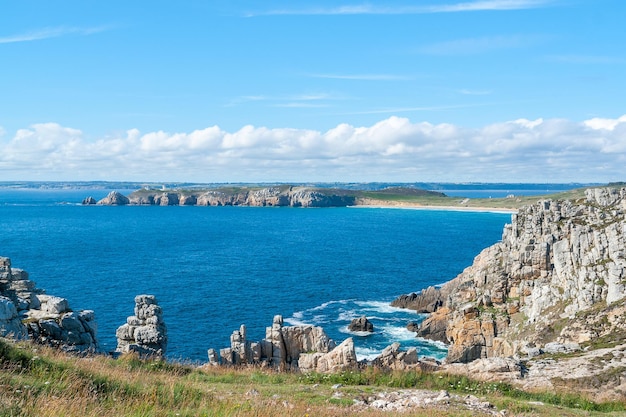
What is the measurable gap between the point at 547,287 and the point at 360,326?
23.0 meters

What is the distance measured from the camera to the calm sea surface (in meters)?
66.3

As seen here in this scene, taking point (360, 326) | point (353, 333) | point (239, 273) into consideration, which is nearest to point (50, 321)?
point (353, 333)

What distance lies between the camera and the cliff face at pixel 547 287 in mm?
45219

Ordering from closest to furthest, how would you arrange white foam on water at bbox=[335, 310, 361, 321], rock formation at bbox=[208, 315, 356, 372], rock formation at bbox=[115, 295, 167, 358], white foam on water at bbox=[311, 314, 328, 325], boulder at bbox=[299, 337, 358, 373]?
boulder at bbox=[299, 337, 358, 373] < rock formation at bbox=[115, 295, 167, 358] < rock formation at bbox=[208, 315, 356, 372] < white foam on water at bbox=[311, 314, 328, 325] < white foam on water at bbox=[335, 310, 361, 321]

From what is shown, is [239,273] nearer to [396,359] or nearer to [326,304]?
[326,304]

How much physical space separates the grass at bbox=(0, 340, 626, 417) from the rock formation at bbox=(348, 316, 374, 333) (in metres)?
39.1

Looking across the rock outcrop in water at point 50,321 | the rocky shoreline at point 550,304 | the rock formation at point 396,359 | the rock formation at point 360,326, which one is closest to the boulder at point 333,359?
the rock formation at point 396,359

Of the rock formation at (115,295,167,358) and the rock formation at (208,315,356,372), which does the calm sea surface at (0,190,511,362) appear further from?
the rock formation at (208,315,356,372)

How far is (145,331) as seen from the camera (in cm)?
3306

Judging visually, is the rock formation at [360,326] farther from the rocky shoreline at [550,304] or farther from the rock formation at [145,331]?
the rock formation at [145,331]

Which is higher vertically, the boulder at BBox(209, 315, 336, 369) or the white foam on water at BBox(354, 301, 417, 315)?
the boulder at BBox(209, 315, 336, 369)

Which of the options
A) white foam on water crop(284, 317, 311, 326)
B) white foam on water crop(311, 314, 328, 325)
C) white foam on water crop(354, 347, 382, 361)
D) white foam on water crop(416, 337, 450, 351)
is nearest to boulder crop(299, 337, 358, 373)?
white foam on water crop(354, 347, 382, 361)

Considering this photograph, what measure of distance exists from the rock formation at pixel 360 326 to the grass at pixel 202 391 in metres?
39.1

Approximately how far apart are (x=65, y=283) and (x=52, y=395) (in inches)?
3287
